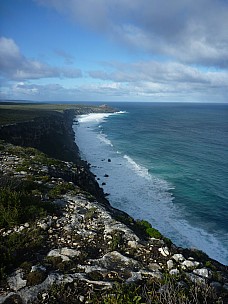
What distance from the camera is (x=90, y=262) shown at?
941 cm

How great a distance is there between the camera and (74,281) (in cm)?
819

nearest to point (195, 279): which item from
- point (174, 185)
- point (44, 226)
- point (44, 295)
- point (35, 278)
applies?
point (44, 295)

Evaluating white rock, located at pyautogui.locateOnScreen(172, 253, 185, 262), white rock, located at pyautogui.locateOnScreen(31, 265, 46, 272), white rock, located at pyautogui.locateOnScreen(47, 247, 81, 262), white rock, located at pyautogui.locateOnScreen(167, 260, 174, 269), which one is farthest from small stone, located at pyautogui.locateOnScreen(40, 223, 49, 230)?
white rock, located at pyautogui.locateOnScreen(172, 253, 185, 262)

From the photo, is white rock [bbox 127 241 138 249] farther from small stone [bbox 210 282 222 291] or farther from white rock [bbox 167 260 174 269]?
small stone [bbox 210 282 222 291]

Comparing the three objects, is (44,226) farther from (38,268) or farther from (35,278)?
(35,278)

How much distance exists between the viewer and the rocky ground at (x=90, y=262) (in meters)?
7.70

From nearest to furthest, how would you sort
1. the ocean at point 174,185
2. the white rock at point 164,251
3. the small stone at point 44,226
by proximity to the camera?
the white rock at point 164,251, the small stone at point 44,226, the ocean at point 174,185

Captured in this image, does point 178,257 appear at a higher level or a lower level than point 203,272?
higher

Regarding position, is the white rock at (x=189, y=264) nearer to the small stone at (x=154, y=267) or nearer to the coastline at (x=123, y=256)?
the coastline at (x=123, y=256)

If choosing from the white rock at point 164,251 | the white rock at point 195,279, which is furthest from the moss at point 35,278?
the white rock at point 195,279

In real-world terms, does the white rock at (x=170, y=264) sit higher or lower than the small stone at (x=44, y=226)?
lower

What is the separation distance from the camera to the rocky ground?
25.3 ft

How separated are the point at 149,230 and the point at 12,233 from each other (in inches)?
255

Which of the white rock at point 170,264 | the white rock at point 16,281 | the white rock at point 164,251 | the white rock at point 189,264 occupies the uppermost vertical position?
the white rock at point 16,281
